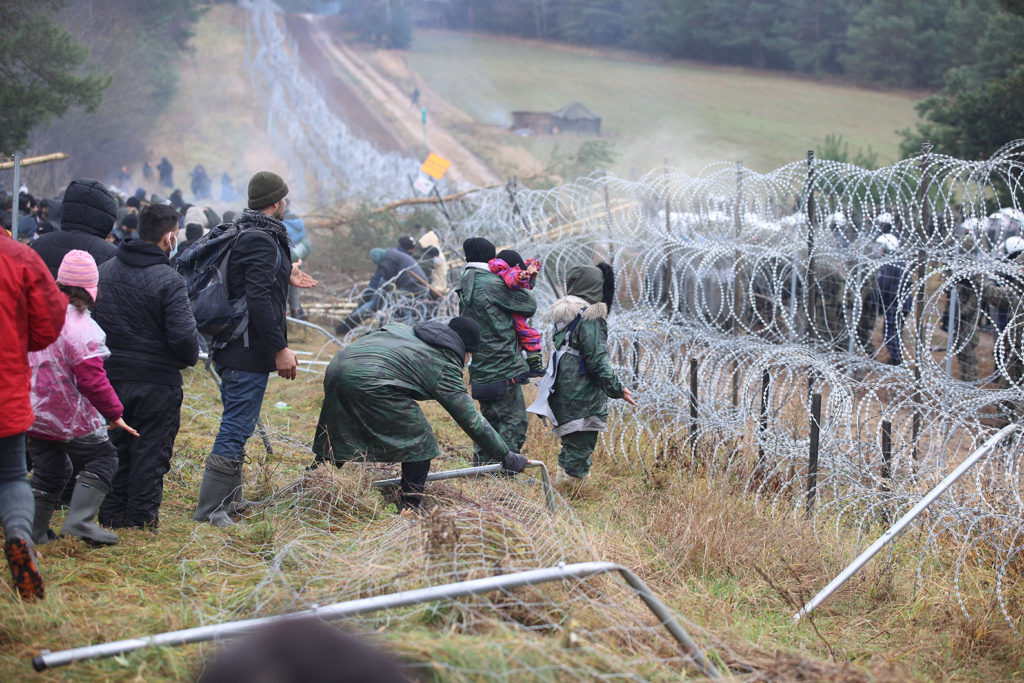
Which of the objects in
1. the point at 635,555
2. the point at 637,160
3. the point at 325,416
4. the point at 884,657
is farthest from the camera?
the point at 637,160

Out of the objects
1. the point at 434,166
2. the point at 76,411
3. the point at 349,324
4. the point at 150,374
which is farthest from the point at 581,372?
the point at 434,166

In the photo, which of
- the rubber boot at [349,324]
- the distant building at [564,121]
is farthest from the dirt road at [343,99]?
the rubber boot at [349,324]

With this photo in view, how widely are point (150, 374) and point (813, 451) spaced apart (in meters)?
3.63

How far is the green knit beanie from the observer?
4312 millimetres

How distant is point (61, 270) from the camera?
3521 mm

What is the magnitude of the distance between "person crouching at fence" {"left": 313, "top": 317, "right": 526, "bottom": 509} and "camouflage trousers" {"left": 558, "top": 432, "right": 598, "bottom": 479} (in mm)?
1197

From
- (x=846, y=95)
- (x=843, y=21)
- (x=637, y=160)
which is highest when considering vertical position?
(x=843, y=21)

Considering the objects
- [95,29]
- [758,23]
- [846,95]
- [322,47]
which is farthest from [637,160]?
[322,47]

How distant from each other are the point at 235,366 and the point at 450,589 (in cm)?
211

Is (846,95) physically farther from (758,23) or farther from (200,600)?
(200,600)

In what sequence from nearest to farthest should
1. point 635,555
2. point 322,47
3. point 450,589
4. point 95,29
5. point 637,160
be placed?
1. point 450,589
2. point 635,555
3. point 95,29
4. point 637,160
5. point 322,47

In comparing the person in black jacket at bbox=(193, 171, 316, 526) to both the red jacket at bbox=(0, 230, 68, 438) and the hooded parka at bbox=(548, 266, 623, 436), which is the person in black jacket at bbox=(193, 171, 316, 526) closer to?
the red jacket at bbox=(0, 230, 68, 438)

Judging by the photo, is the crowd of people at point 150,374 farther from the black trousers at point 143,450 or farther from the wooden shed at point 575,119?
the wooden shed at point 575,119

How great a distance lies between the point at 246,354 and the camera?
13.7 feet
